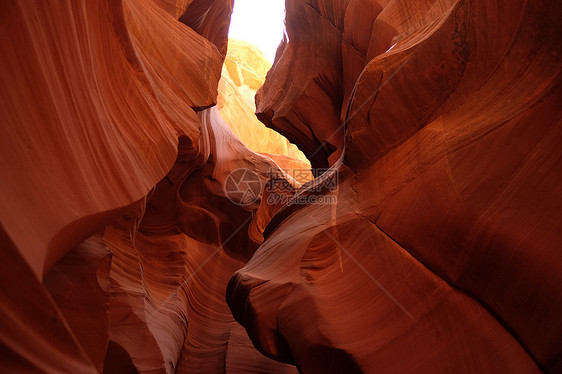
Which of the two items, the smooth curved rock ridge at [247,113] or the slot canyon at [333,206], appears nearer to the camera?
the slot canyon at [333,206]

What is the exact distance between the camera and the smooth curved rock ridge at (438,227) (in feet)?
9.78

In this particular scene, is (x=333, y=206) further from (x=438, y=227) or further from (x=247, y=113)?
(x=247, y=113)

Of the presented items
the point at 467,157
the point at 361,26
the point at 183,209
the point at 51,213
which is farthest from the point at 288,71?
the point at 51,213

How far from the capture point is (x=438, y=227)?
134 inches

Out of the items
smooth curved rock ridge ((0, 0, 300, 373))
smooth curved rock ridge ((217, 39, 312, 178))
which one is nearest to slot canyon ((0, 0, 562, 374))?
smooth curved rock ridge ((0, 0, 300, 373))

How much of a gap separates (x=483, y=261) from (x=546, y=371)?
2.77ft

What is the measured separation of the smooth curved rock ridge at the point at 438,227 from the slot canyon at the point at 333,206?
15 millimetres

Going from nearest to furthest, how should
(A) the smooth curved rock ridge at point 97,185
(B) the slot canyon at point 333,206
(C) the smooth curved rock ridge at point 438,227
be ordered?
(A) the smooth curved rock ridge at point 97,185 < (B) the slot canyon at point 333,206 < (C) the smooth curved rock ridge at point 438,227

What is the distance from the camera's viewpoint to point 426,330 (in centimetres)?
321

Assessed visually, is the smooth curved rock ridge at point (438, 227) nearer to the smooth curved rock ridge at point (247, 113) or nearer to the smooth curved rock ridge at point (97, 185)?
the smooth curved rock ridge at point (97, 185)

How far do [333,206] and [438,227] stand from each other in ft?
4.09

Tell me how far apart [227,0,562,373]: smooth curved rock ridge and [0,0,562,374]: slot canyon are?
15mm

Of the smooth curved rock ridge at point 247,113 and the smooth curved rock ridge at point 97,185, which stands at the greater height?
the smooth curved rock ridge at point 97,185

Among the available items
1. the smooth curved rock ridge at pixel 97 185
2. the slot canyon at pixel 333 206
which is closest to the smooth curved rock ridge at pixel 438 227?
the slot canyon at pixel 333 206
